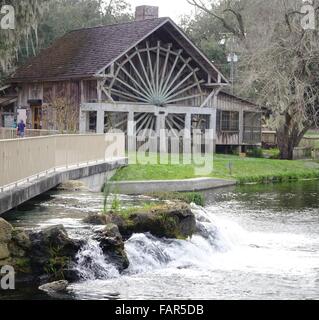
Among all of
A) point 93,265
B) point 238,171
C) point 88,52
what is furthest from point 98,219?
point 88,52

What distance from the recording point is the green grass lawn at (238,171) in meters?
26.9

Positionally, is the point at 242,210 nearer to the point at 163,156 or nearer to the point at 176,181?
the point at 176,181

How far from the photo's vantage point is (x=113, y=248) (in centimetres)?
1280

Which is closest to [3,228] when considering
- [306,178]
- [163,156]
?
[163,156]

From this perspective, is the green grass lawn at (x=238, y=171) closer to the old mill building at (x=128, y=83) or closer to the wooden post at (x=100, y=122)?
the wooden post at (x=100, y=122)

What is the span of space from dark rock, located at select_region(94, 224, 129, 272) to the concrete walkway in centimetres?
1003

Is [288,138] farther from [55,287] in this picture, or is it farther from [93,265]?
[55,287]

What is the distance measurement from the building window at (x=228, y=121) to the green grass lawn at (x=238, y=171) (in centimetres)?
575

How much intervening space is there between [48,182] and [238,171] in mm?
16359

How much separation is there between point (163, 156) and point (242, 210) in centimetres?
1018

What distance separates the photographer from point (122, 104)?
3359 centimetres

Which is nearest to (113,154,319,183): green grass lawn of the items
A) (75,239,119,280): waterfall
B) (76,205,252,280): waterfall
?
(76,205,252,280): waterfall

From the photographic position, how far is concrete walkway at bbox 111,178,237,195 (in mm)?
24594

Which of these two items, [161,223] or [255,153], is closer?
[161,223]
